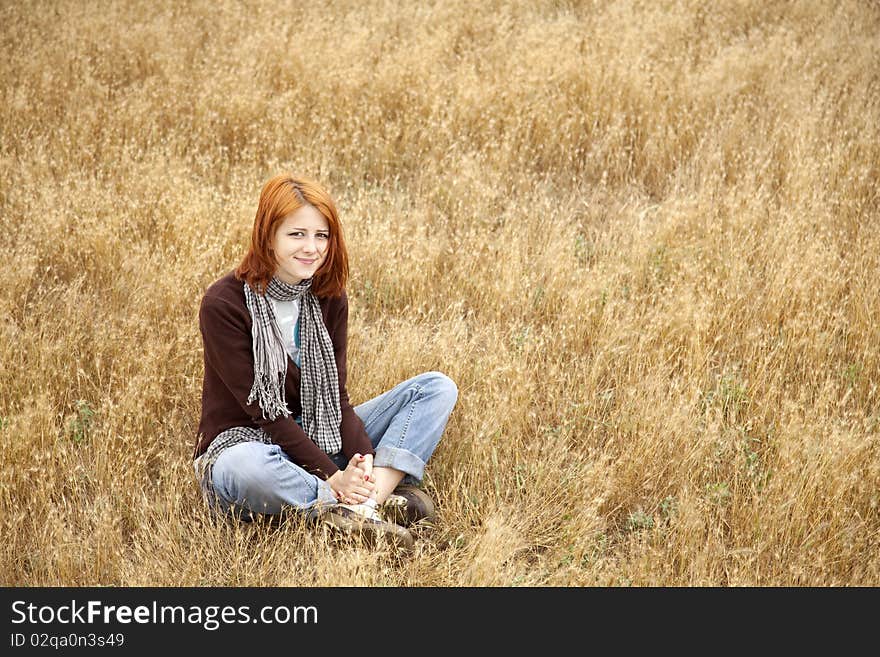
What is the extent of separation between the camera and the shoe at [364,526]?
295 centimetres

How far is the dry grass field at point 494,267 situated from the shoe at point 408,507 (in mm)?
92

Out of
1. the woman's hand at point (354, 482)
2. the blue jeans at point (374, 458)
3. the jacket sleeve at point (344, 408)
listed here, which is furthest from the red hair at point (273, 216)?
the woman's hand at point (354, 482)

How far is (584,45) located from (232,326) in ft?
15.2

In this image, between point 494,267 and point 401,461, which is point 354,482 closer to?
point 401,461

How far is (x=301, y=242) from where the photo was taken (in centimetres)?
300

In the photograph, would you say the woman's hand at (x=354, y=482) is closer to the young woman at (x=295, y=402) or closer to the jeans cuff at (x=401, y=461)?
the young woman at (x=295, y=402)

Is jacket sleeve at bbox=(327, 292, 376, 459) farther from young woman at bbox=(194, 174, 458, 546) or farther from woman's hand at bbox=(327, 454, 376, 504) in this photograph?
woman's hand at bbox=(327, 454, 376, 504)

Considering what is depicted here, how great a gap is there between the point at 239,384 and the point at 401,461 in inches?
27.4

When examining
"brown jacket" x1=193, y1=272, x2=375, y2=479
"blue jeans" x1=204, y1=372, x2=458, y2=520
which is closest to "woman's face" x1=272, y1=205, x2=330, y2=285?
"brown jacket" x1=193, y1=272, x2=375, y2=479

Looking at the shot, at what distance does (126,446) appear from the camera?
3.43m

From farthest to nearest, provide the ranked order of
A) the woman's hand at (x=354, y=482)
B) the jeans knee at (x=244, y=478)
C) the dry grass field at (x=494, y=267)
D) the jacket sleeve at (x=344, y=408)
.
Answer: the jacket sleeve at (x=344, y=408), the dry grass field at (x=494, y=267), the woman's hand at (x=354, y=482), the jeans knee at (x=244, y=478)

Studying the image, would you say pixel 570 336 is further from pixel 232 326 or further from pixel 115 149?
pixel 115 149

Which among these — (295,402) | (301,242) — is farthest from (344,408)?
(301,242)
